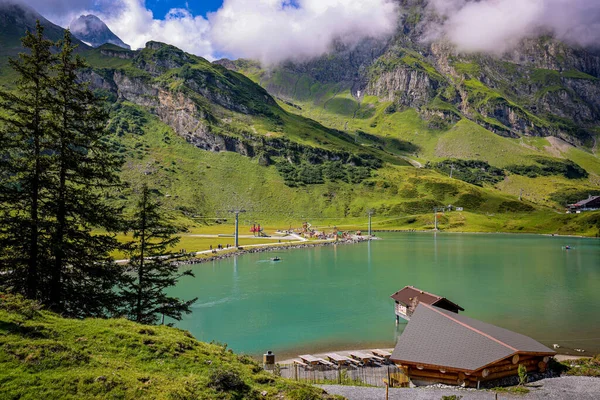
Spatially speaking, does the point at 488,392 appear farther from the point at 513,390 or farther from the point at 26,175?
the point at 26,175

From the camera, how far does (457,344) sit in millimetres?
22031

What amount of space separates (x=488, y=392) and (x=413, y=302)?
16614 millimetres

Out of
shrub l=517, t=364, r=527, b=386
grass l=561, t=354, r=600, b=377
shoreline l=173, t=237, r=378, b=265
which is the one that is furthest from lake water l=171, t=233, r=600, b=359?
shrub l=517, t=364, r=527, b=386

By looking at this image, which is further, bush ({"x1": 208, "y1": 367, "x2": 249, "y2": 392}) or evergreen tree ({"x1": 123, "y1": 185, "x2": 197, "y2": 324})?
→ evergreen tree ({"x1": 123, "y1": 185, "x2": 197, "y2": 324})

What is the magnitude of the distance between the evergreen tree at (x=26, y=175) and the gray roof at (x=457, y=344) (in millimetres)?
19428

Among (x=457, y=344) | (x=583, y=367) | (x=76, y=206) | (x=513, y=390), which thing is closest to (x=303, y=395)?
(x=457, y=344)

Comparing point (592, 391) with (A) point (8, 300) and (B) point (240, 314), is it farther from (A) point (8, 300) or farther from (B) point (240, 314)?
(B) point (240, 314)

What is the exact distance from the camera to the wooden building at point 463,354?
67.5ft

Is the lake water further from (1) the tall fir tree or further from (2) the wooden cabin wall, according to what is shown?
(1) the tall fir tree

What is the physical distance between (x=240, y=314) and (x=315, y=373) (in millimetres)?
22053

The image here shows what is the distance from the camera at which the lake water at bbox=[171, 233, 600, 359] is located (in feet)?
120

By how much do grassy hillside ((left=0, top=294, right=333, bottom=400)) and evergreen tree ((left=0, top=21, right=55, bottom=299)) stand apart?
4277 millimetres

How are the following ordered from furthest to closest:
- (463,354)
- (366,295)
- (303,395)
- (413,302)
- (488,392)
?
1. (366,295)
2. (413,302)
3. (463,354)
4. (488,392)
5. (303,395)

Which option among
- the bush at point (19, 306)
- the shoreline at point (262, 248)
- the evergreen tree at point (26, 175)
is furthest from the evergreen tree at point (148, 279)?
the shoreline at point (262, 248)
